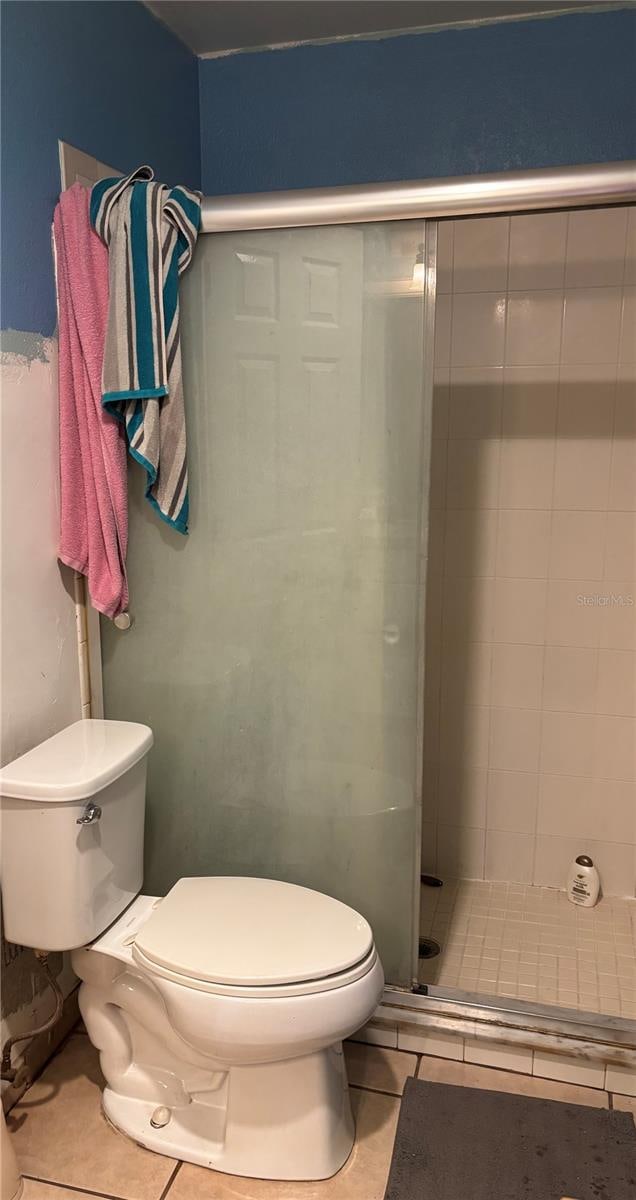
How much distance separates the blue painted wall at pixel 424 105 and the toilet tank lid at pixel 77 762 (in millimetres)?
1538

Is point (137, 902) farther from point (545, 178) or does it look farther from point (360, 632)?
point (545, 178)

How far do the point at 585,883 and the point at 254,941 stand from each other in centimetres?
121

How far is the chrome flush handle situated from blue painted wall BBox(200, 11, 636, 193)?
5.60ft

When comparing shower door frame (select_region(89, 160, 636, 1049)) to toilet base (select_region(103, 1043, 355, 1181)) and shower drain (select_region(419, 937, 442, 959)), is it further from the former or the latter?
toilet base (select_region(103, 1043, 355, 1181))

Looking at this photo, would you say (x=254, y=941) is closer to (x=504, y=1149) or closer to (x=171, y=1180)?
(x=171, y=1180)

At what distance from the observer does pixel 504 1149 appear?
5.29 feet

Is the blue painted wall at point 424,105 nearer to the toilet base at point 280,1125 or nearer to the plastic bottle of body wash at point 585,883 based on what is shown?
the plastic bottle of body wash at point 585,883

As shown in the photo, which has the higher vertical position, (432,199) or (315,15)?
(315,15)

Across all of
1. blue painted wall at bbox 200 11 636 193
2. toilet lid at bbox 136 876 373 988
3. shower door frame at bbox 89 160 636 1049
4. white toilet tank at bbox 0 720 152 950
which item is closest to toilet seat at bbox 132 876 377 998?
toilet lid at bbox 136 876 373 988

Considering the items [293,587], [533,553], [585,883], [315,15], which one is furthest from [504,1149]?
[315,15]

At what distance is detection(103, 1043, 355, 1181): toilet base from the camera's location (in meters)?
1.55

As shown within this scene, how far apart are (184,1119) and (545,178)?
72.6 inches

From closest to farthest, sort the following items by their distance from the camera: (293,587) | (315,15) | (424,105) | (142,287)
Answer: (142,287), (293,587), (315,15), (424,105)

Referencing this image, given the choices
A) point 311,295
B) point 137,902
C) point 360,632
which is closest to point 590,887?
point 360,632
